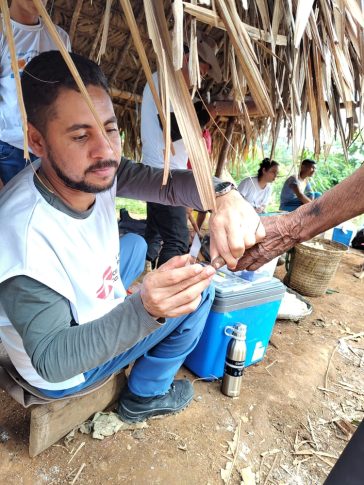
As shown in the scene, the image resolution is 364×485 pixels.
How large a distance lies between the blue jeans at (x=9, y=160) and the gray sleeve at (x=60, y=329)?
896 mm

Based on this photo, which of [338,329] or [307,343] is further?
[338,329]

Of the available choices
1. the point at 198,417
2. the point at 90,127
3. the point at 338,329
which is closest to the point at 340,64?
the point at 90,127

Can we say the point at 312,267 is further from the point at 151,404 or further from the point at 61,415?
the point at 61,415

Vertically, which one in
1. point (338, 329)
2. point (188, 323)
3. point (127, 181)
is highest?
point (127, 181)

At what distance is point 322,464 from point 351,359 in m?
1.14

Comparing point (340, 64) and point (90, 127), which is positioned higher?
point (340, 64)

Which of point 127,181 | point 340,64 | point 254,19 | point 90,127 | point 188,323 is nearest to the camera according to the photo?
point 90,127

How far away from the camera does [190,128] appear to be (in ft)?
2.92

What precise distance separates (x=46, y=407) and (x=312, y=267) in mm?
2832

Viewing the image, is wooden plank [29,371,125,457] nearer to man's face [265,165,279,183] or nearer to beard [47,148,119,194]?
beard [47,148,119,194]

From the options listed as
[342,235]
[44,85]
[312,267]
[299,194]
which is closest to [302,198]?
[299,194]

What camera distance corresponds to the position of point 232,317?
1915 millimetres

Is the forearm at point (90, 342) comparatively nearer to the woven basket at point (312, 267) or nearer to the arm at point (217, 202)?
the arm at point (217, 202)

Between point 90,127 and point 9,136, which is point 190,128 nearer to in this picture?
point 90,127
